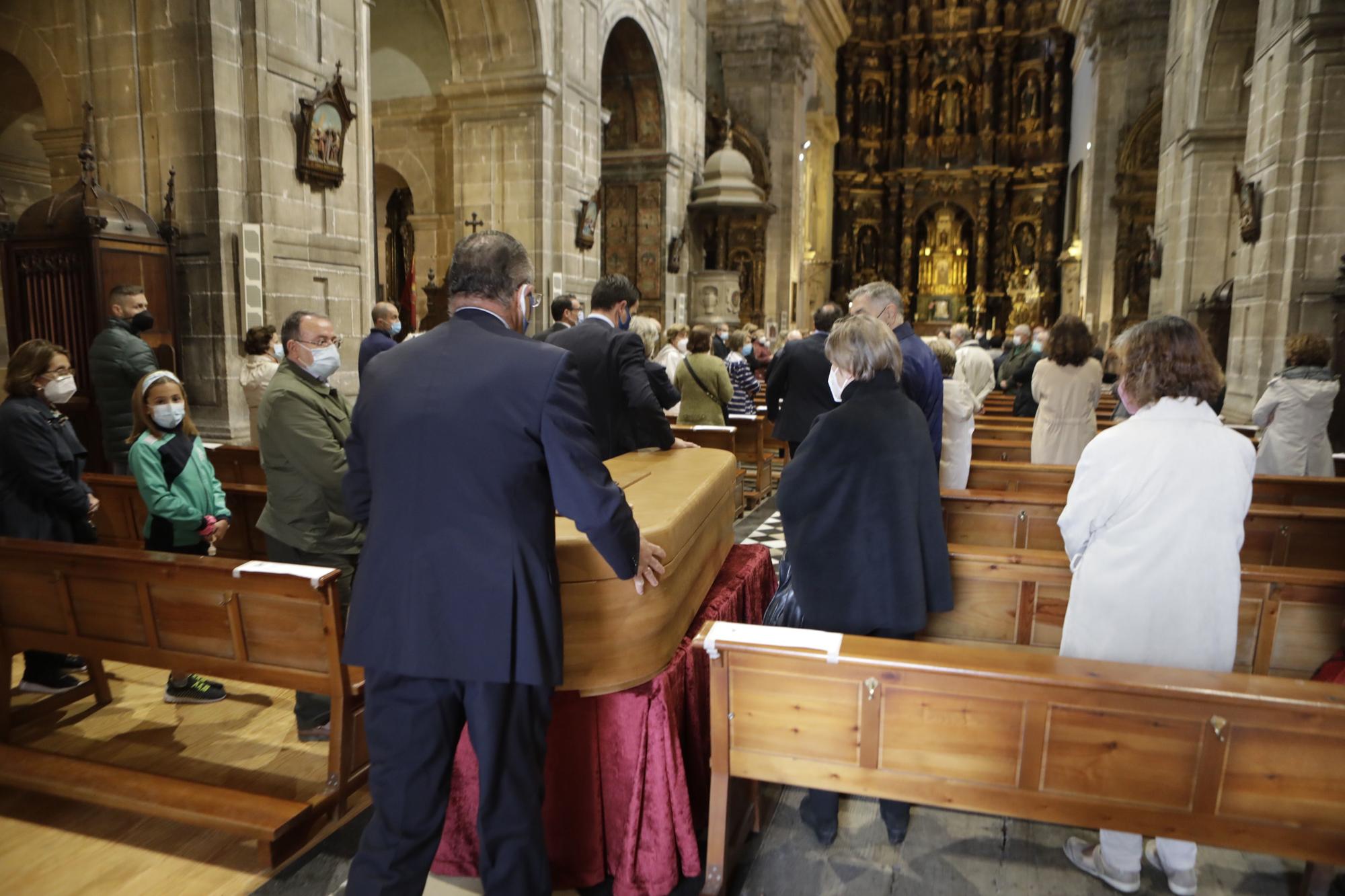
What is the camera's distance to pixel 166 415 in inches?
146

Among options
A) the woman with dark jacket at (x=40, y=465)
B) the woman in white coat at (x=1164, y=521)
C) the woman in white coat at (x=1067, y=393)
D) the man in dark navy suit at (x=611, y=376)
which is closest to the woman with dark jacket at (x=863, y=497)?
the woman in white coat at (x=1164, y=521)

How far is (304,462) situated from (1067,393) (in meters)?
4.35

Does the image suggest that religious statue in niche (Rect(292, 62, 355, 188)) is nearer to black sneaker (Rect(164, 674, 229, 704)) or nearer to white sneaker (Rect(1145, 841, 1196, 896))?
black sneaker (Rect(164, 674, 229, 704))

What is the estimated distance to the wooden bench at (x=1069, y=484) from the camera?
503cm

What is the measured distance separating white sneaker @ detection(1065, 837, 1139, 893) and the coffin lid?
21.9 ft

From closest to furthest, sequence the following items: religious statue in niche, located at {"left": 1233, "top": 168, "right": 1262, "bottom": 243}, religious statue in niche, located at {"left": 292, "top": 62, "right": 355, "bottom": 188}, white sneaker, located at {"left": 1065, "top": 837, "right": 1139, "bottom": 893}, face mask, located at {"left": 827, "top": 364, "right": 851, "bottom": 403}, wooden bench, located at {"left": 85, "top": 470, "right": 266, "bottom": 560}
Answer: white sneaker, located at {"left": 1065, "top": 837, "right": 1139, "bottom": 893} → face mask, located at {"left": 827, "top": 364, "right": 851, "bottom": 403} → wooden bench, located at {"left": 85, "top": 470, "right": 266, "bottom": 560} → religious statue in niche, located at {"left": 292, "top": 62, "right": 355, "bottom": 188} → religious statue in niche, located at {"left": 1233, "top": 168, "right": 1262, "bottom": 243}

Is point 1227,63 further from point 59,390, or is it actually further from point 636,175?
point 59,390

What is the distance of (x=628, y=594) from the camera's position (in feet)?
7.69

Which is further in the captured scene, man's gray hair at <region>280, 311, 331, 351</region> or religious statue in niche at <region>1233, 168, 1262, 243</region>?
religious statue in niche at <region>1233, 168, 1262, 243</region>

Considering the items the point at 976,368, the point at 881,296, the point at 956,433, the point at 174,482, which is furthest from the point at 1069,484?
the point at 174,482

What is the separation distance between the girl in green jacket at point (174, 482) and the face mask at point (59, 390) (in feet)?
1.02

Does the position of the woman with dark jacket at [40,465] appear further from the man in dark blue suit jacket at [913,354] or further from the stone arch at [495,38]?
the stone arch at [495,38]

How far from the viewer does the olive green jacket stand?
340 cm

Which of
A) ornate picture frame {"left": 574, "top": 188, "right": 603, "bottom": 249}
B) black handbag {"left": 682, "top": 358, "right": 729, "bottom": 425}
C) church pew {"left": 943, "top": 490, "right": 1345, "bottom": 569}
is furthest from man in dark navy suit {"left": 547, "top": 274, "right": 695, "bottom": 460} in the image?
ornate picture frame {"left": 574, "top": 188, "right": 603, "bottom": 249}
